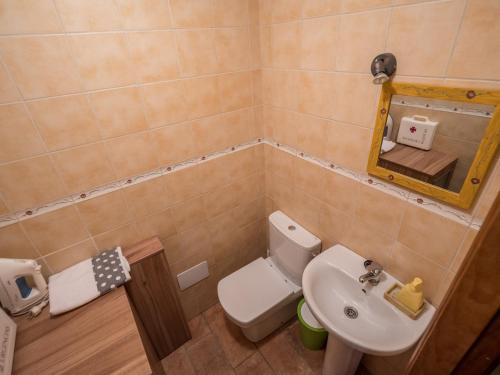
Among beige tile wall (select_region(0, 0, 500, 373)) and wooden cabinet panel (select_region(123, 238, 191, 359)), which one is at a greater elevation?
beige tile wall (select_region(0, 0, 500, 373))

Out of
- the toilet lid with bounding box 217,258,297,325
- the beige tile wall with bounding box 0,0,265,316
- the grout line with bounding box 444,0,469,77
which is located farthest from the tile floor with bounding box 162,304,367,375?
the grout line with bounding box 444,0,469,77

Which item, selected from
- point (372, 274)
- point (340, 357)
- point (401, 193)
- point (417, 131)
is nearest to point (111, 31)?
point (417, 131)

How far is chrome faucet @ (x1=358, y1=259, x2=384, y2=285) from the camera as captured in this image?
1203 mm

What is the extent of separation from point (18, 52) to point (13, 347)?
3.68ft

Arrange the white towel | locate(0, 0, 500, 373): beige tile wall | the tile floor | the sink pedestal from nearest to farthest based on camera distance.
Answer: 1. locate(0, 0, 500, 373): beige tile wall
2. the white towel
3. the sink pedestal
4. the tile floor

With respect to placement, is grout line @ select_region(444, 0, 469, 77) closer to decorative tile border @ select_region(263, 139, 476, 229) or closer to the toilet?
decorative tile border @ select_region(263, 139, 476, 229)

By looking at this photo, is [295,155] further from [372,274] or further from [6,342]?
[6,342]

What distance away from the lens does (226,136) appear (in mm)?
1556

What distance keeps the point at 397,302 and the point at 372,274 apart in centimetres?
14

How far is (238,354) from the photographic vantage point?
1741 mm

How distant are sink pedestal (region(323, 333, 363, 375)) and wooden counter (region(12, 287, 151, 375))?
923 millimetres

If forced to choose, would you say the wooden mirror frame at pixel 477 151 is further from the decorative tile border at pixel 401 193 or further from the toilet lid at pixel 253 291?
the toilet lid at pixel 253 291

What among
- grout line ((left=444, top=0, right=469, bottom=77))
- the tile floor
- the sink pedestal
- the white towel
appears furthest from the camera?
the tile floor

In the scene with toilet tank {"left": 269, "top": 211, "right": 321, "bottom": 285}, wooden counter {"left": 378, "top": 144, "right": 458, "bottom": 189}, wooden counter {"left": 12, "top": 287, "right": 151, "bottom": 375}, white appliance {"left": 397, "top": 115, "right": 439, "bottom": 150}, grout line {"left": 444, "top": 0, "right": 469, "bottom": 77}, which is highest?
grout line {"left": 444, "top": 0, "right": 469, "bottom": 77}
